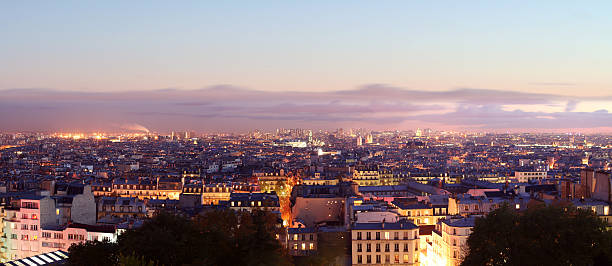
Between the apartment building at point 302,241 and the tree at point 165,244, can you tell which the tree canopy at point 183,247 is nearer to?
the tree at point 165,244

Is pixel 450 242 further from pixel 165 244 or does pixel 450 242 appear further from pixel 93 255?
pixel 93 255

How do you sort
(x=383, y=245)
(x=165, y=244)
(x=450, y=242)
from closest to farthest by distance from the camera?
(x=165, y=244), (x=450, y=242), (x=383, y=245)

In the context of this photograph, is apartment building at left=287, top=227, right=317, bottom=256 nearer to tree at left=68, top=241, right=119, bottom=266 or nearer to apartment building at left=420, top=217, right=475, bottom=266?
apartment building at left=420, top=217, right=475, bottom=266

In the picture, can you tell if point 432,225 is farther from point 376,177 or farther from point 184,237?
point 376,177

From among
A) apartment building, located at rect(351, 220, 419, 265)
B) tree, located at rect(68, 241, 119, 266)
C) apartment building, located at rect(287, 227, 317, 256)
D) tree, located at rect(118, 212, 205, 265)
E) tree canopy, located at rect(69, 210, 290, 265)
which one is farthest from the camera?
apartment building, located at rect(287, 227, 317, 256)

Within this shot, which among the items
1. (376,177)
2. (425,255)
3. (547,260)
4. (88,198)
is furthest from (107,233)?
(376,177)

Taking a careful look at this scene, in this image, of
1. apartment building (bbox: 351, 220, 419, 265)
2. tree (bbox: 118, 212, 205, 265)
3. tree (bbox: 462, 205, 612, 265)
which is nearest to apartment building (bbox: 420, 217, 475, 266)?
apartment building (bbox: 351, 220, 419, 265)

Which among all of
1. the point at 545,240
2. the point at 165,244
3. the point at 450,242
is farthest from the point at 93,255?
the point at 545,240
